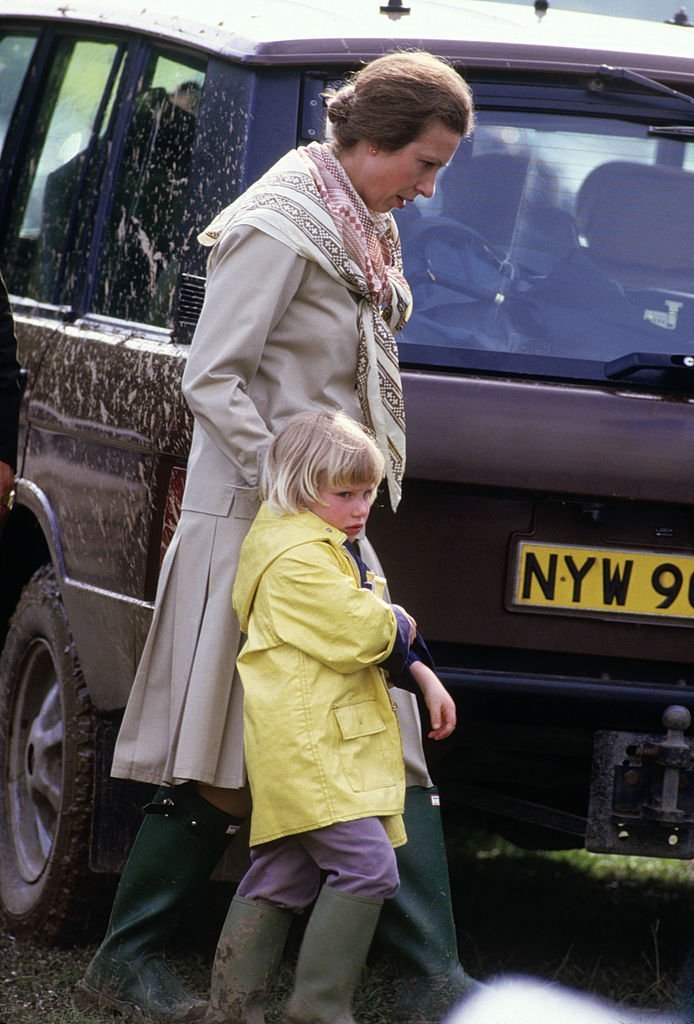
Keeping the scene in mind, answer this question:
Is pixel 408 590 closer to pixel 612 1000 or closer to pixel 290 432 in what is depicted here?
pixel 290 432

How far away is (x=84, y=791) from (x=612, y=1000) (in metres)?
1.26

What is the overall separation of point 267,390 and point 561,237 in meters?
0.74

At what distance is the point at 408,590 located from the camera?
12.2 feet

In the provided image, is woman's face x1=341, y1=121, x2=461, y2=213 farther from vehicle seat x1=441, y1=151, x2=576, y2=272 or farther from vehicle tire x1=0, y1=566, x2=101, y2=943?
vehicle tire x1=0, y1=566, x2=101, y2=943

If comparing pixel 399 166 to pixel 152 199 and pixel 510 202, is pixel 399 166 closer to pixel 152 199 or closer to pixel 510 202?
pixel 510 202

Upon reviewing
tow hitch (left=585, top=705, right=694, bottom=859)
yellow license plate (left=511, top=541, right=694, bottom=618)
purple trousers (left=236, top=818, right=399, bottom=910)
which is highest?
yellow license plate (left=511, top=541, right=694, bottom=618)

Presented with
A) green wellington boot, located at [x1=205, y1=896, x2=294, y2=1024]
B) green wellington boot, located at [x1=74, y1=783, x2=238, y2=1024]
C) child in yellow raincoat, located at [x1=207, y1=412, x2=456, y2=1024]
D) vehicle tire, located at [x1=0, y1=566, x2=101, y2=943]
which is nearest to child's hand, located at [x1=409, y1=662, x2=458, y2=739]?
child in yellow raincoat, located at [x1=207, y1=412, x2=456, y2=1024]

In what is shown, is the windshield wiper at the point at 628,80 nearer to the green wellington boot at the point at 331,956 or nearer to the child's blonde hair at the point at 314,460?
the child's blonde hair at the point at 314,460

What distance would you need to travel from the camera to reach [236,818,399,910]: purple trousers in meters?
3.35

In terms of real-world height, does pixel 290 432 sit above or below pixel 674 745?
above

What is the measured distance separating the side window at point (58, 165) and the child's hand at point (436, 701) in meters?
1.71

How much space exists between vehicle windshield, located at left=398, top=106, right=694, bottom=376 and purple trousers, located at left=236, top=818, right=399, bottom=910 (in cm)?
103

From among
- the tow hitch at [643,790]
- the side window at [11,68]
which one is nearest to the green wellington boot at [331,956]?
the tow hitch at [643,790]

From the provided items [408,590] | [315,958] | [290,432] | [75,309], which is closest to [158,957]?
[315,958]
